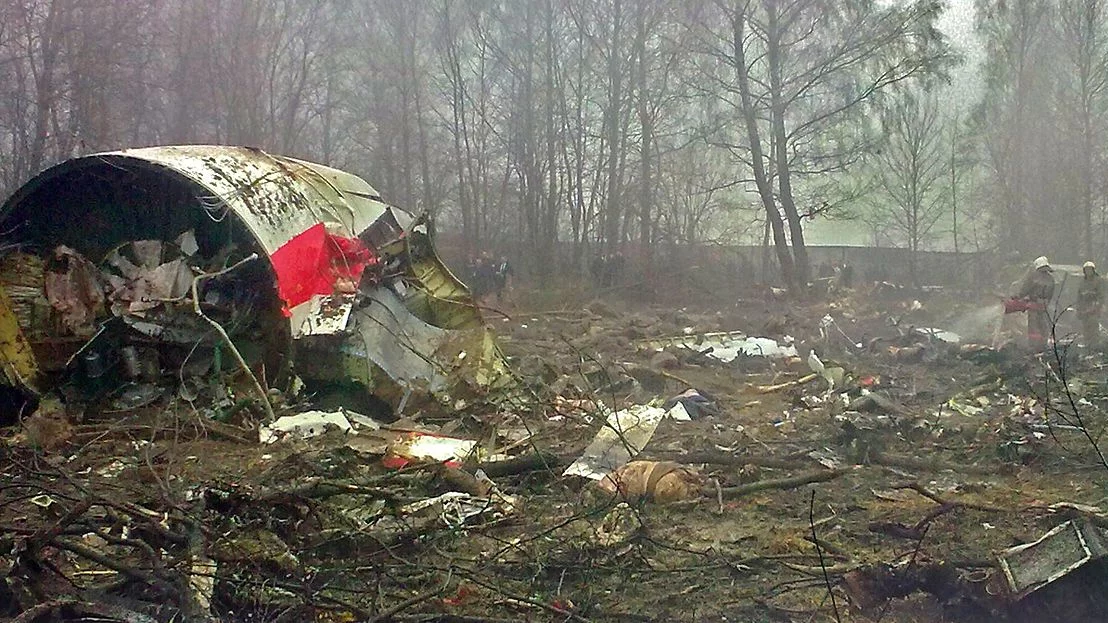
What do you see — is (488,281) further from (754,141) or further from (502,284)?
(754,141)

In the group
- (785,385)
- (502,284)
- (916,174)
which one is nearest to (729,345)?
(785,385)

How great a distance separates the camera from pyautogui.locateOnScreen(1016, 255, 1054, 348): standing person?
11055 millimetres

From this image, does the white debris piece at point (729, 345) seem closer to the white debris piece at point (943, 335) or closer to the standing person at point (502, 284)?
the white debris piece at point (943, 335)

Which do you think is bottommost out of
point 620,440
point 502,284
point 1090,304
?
point 620,440

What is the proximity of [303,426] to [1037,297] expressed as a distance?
9659mm

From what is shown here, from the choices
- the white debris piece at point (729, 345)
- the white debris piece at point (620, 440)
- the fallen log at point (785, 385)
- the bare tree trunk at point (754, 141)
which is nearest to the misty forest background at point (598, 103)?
the bare tree trunk at point (754, 141)

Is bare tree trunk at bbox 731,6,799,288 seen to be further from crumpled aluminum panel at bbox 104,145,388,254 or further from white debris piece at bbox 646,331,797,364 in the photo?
crumpled aluminum panel at bbox 104,145,388,254

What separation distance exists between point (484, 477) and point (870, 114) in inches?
729

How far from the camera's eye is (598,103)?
906 inches

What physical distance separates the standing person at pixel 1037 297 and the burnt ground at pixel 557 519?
337cm

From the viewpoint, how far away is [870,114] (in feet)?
67.8

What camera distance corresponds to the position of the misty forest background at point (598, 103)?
1834 centimetres

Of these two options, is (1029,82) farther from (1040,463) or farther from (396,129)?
(1040,463)

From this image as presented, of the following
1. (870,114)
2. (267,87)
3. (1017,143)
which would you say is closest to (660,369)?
(870,114)
